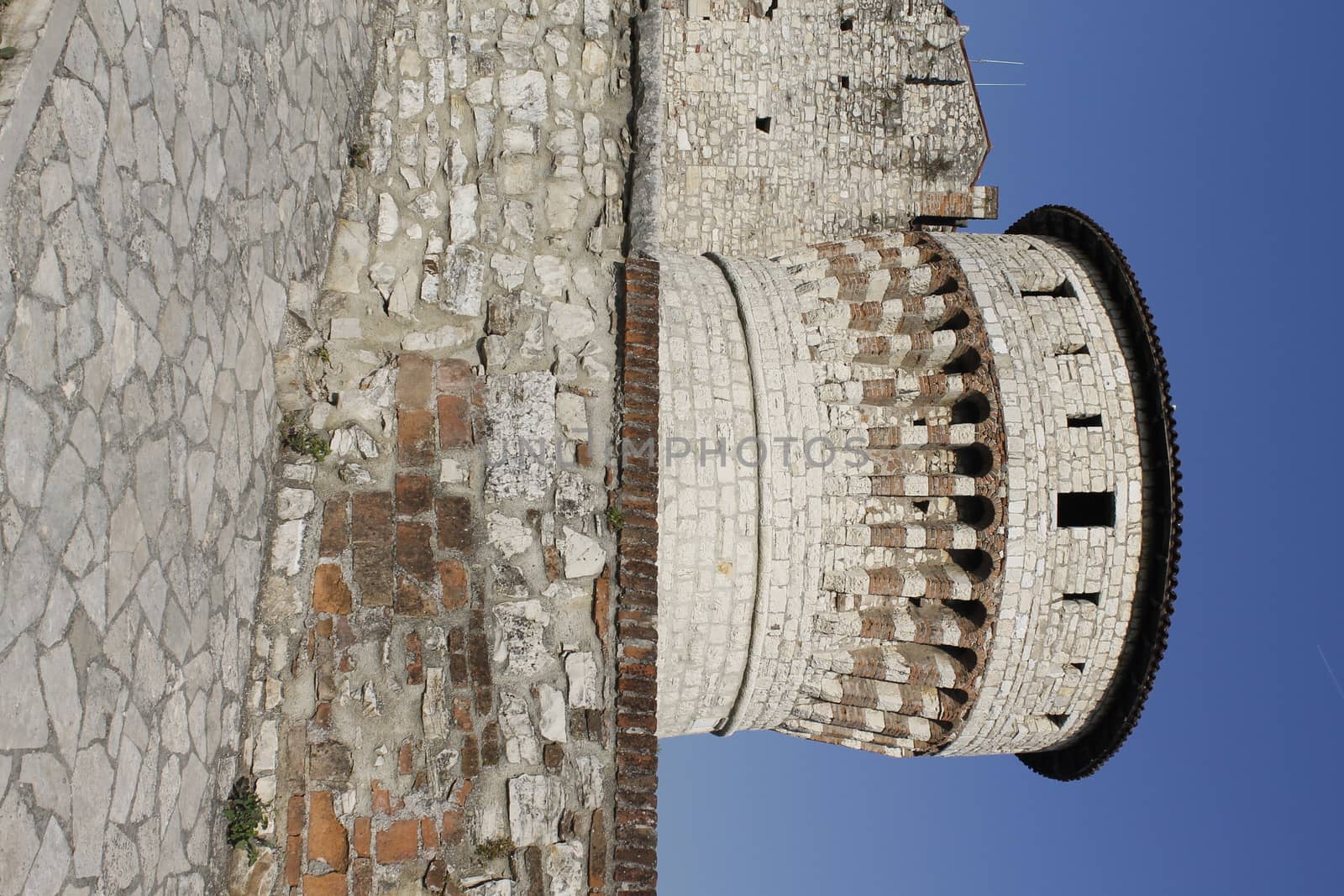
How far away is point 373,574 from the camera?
552cm

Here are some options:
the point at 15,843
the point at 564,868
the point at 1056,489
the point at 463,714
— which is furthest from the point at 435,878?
the point at 1056,489

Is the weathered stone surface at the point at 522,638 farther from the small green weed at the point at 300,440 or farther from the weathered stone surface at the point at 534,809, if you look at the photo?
the small green weed at the point at 300,440

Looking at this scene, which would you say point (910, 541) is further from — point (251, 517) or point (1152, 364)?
point (251, 517)

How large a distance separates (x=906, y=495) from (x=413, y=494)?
327 centimetres

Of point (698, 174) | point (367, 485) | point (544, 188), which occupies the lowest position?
point (367, 485)

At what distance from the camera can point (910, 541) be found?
708cm

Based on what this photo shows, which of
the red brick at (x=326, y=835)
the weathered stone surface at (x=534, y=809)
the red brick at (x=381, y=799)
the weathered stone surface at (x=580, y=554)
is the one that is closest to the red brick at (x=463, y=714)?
the weathered stone surface at (x=534, y=809)

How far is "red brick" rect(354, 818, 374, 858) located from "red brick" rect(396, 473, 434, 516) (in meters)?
1.55

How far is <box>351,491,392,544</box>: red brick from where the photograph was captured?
18.2ft

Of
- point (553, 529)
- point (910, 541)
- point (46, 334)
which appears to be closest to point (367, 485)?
point (553, 529)

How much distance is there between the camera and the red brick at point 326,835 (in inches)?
204

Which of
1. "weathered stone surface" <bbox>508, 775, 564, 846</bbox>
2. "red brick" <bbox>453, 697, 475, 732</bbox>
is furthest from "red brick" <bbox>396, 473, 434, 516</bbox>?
"weathered stone surface" <bbox>508, 775, 564, 846</bbox>

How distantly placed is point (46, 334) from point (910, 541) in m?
5.32

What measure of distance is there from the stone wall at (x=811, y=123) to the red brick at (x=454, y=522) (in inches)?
324
